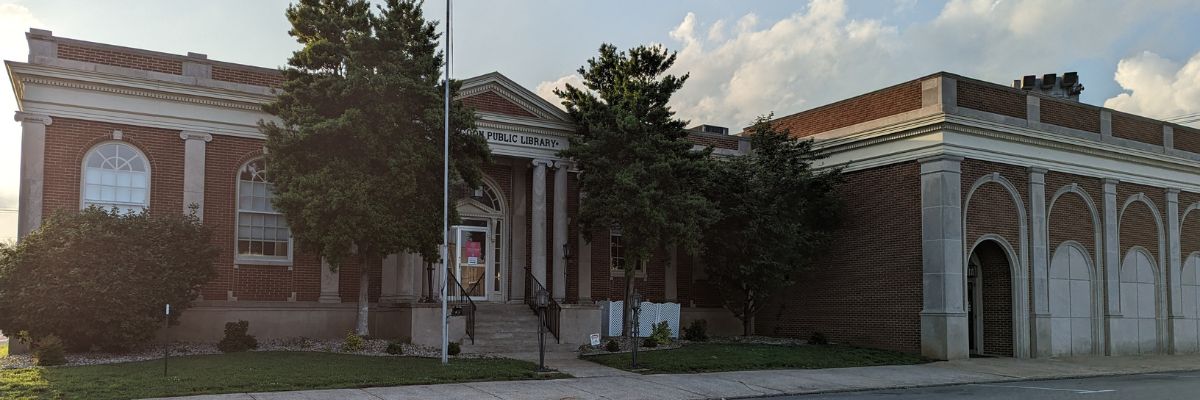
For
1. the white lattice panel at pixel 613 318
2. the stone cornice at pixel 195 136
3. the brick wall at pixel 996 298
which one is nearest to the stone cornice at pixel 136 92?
the stone cornice at pixel 195 136

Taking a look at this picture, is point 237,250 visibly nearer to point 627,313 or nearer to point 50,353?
point 50,353

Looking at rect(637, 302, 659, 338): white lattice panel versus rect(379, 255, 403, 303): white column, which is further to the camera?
rect(637, 302, 659, 338): white lattice panel

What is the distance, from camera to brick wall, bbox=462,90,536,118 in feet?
78.7

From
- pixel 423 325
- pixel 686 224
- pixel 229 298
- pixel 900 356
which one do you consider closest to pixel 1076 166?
pixel 900 356

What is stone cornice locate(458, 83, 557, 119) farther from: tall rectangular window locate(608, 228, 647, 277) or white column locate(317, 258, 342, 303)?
white column locate(317, 258, 342, 303)

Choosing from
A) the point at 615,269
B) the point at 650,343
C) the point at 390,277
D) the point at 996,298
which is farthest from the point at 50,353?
the point at 996,298

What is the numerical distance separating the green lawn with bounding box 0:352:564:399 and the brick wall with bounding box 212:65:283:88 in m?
6.57

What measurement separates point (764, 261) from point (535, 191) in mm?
6189

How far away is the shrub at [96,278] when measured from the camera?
1744cm

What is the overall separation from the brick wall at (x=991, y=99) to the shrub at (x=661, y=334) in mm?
9412

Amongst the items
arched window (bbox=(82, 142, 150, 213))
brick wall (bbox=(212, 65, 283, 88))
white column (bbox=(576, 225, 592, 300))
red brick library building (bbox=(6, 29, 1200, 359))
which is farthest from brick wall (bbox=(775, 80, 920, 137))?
arched window (bbox=(82, 142, 150, 213))

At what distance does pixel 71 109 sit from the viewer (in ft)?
67.2

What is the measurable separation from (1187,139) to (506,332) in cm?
2280

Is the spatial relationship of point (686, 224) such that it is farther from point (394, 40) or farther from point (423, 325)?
point (394, 40)
